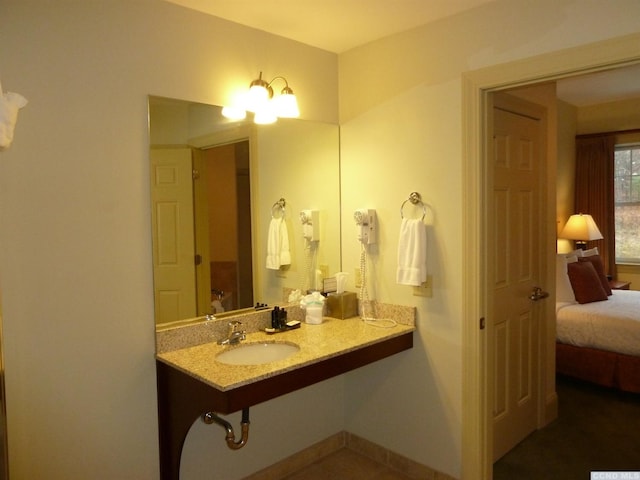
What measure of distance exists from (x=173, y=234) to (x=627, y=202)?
537 cm

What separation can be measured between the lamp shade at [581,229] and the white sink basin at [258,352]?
4.02 meters

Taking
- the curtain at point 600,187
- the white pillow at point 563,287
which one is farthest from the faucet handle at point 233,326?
the curtain at point 600,187

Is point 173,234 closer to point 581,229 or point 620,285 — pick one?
point 581,229

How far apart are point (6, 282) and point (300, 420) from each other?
173cm

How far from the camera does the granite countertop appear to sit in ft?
6.08

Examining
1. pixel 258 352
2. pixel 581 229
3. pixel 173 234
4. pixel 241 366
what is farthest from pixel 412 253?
pixel 581 229

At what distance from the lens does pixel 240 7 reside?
2215mm

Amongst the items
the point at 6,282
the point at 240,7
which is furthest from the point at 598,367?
the point at 6,282

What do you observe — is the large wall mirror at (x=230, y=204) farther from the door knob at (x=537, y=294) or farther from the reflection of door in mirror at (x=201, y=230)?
the door knob at (x=537, y=294)

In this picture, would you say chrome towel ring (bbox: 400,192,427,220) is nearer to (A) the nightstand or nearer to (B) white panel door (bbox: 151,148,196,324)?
(B) white panel door (bbox: 151,148,196,324)

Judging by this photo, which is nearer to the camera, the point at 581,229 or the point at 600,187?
the point at 581,229

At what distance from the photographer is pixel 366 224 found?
271cm

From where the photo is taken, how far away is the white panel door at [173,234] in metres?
2.13

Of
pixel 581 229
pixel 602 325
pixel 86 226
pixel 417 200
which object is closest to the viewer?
pixel 86 226
